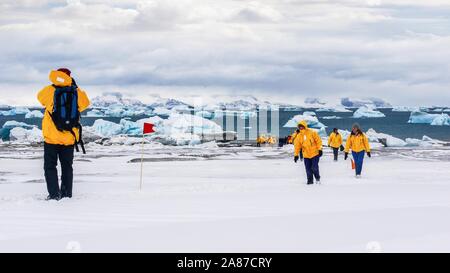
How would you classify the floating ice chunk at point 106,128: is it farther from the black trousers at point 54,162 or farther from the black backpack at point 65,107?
the black backpack at point 65,107

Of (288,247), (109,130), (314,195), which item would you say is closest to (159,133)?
(109,130)

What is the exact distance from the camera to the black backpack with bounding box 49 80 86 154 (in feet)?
30.5

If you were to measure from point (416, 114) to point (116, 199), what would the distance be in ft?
349

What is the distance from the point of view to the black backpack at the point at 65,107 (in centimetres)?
928

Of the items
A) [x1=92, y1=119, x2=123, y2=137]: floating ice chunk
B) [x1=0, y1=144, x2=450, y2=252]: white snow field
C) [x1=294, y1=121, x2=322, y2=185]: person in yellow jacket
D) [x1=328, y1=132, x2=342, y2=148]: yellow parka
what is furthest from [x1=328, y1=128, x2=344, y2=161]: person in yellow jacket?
[x1=92, y1=119, x2=123, y2=137]: floating ice chunk

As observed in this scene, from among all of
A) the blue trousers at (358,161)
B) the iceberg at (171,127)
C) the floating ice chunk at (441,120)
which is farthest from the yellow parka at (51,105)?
the floating ice chunk at (441,120)

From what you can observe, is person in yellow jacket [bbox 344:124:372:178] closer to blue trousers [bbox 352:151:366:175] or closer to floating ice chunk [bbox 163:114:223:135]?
blue trousers [bbox 352:151:366:175]

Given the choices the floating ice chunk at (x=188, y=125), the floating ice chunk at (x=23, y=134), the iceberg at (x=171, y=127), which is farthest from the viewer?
the floating ice chunk at (x=188, y=125)

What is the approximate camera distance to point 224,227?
680 centimetres

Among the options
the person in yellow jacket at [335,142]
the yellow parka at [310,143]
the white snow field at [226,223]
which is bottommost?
the person in yellow jacket at [335,142]

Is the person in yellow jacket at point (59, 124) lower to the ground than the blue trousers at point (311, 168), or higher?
higher

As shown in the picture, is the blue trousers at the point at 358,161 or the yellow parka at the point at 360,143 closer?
the blue trousers at the point at 358,161

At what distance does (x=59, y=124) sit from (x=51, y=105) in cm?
26
